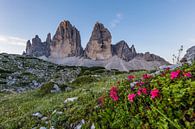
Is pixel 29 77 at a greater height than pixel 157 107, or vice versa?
pixel 157 107

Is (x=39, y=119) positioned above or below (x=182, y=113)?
below

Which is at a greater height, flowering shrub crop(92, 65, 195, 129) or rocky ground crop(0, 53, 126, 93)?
flowering shrub crop(92, 65, 195, 129)

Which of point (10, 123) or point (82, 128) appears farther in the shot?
point (10, 123)

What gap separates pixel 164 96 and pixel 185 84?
1.86 feet

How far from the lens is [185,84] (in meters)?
4.83

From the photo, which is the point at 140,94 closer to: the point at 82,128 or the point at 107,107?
the point at 107,107

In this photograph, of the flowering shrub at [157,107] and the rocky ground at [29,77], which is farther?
the rocky ground at [29,77]

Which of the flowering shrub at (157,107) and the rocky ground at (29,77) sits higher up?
the flowering shrub at (157,107)

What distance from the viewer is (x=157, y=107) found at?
4.92m

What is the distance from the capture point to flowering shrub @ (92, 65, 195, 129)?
4.38 metres

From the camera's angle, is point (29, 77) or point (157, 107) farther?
Answer: point (29, 77)

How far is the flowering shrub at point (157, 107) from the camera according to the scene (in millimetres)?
4383

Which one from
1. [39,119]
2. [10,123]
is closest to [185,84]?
[39,119]

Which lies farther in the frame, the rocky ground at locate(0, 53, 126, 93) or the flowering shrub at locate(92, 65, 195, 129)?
the rocky ground at locate(0, 53, 126, 93)
